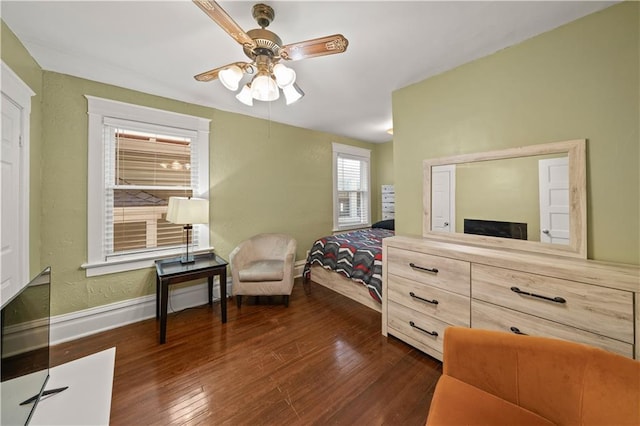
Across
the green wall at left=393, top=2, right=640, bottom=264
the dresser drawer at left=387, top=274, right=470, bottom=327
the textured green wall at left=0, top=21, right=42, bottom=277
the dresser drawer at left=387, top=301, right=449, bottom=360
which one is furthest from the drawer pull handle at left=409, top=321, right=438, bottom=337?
the textured green wall at left=0, top=21, right=42, bottom=277

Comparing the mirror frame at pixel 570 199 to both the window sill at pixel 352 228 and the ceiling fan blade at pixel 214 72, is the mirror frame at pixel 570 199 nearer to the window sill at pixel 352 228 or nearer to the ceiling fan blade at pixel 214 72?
the ceiling fan blade at pixel 214 72

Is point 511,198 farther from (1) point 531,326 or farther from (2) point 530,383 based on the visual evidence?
(2) point 530,383

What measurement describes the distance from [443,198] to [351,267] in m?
1.31

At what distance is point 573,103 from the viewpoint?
157 cm

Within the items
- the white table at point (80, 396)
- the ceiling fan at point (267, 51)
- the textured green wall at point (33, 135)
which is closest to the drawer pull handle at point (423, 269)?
the ceiling fan at point (267, 51)

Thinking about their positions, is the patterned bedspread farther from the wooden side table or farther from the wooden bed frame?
the wooden side table

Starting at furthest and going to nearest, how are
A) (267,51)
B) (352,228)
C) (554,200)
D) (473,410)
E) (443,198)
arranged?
1. (352,228)
2. (443,198)
3. (554,200)
4. (267,51)
5. (473,410)

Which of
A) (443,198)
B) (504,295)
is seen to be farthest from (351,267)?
(504,295)

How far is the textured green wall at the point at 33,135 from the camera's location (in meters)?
1.73

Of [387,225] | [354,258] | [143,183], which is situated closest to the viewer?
[143,183]

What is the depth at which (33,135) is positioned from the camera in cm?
192

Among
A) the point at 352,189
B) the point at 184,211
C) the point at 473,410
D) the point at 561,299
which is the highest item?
the point at 352,189

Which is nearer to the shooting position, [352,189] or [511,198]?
[511,198]

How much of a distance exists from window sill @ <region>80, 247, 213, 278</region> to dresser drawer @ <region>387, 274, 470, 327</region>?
8.00 ft
